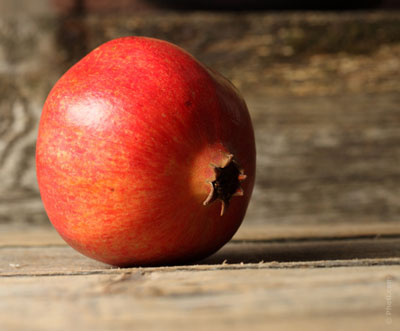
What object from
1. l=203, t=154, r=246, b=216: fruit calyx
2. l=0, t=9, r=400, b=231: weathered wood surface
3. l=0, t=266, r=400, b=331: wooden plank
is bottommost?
l=0, t=266, r=400, b=331: wooden plank

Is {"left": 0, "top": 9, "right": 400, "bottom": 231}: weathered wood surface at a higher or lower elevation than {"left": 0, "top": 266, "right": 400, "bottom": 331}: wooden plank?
higher

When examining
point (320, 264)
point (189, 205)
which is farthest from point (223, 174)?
point (320, 264)

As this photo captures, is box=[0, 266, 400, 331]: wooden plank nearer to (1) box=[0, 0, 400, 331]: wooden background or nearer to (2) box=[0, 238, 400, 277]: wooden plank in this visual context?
(2) box=[0, 238, 400, 277]: wooden plank

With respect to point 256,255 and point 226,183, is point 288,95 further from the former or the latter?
point 226,183

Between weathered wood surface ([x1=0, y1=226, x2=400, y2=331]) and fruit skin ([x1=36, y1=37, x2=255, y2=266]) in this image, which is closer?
weathered wood surface ([x1=0, y1=226, x2=400, y2=331])

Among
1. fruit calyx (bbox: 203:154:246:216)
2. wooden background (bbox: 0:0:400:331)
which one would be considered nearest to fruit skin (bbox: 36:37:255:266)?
fruit calyx (bbox: 203:154:246:216)

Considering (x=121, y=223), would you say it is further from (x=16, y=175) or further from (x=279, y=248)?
(x=16, y=175)
